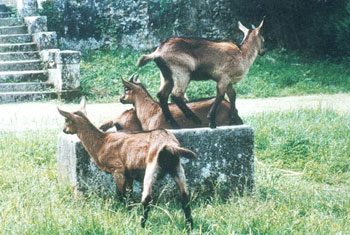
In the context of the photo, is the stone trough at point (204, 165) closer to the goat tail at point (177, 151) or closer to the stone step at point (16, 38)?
→ the goat tail at point (177, 151)

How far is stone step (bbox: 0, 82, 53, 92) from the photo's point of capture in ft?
41.4

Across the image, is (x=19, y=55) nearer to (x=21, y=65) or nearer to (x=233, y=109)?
(x=21, y=65)

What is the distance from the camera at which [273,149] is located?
723 cm

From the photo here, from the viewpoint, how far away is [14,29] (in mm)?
14781

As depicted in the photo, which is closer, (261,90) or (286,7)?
(261,90)

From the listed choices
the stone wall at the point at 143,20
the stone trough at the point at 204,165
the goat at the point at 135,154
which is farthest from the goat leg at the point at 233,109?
the stone wall at the point at 143,20

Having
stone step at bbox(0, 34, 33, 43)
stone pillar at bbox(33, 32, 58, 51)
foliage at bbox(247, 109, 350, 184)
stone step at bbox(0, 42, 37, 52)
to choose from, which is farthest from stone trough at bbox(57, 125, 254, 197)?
stone step at bbox(0, 34, 33, 43)

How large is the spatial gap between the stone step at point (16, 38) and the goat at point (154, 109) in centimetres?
974

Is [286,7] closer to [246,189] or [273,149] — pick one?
[273,149]

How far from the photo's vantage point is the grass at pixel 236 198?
4.22 meters

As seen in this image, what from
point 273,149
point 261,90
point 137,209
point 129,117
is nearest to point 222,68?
point 129,117

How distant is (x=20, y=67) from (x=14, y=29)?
1.74m

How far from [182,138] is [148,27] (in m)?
11.0

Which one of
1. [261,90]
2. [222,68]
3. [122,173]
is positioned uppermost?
[222,68]
